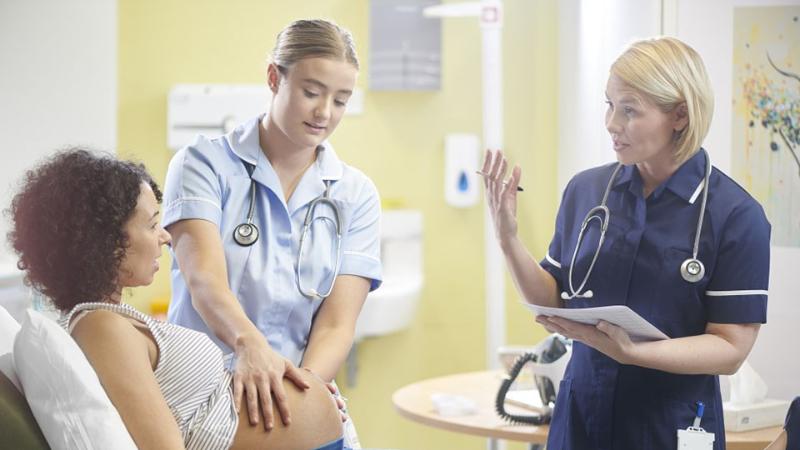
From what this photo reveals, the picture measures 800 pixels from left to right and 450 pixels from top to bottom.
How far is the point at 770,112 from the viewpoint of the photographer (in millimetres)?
2506

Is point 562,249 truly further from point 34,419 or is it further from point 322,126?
point 34,419

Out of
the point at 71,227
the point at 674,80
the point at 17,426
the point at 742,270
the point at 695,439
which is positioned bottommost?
the point at 695,439

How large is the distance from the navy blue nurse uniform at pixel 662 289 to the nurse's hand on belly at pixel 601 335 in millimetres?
85

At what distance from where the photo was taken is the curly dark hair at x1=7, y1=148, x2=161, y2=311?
146cm

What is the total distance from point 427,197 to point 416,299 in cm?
40

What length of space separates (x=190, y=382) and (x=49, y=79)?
2.53m

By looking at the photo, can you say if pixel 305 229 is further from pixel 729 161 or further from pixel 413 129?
pixel 413 129

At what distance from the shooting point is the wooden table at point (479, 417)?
220 cm

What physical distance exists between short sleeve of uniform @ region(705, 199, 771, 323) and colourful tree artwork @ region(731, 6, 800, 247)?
0.84 m

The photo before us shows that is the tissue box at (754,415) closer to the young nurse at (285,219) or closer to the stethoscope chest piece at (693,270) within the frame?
the stethoscope chest piece at (693,270)

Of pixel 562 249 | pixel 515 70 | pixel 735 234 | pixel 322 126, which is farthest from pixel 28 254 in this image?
pixel 515 70

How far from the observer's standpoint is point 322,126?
178 cm

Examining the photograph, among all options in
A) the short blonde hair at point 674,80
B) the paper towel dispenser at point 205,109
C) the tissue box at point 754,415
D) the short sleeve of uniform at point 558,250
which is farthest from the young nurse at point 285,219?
the paper towel dispenser at point 205,109

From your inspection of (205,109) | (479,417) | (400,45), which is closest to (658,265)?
(479,417)
